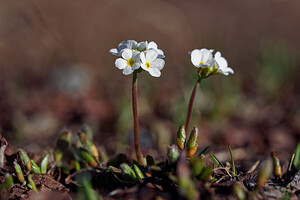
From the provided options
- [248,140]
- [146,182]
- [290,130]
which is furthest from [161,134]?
[146,182]

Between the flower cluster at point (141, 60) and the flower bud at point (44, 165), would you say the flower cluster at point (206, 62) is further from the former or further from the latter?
the flower bud at point (44, 165)

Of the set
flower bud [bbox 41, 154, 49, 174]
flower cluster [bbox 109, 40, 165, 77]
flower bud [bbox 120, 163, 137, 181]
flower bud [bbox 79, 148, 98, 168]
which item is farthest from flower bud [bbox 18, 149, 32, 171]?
flower cluster [bbox 109, 40, 165, 77]

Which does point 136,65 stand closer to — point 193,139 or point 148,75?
point 193,139

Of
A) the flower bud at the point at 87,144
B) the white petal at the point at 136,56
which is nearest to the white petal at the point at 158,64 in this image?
the white petal at the point at 136,56

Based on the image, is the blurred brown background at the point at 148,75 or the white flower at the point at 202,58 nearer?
the white flower at the point at 202,58

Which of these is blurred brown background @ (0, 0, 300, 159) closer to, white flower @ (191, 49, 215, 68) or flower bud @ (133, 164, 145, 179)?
flower bud @ (133, 164, 145, 179)

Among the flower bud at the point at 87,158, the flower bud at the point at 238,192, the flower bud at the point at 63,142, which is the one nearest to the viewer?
the flower bud at the point at 238,192

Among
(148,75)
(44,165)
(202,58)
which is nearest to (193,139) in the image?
(202,58)
